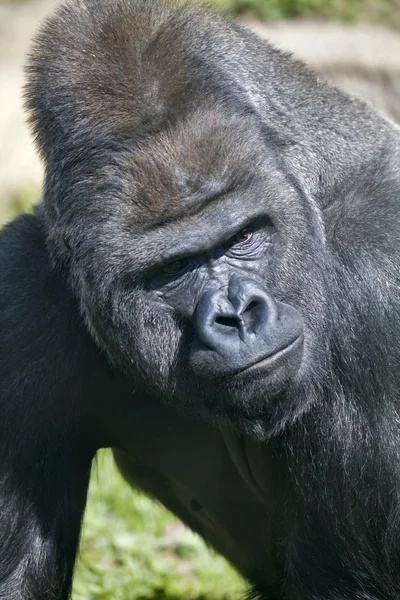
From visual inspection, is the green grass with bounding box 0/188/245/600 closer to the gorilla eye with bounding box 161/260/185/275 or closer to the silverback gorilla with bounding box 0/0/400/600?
the silverback gorilla with bounding box 0/0/400/600

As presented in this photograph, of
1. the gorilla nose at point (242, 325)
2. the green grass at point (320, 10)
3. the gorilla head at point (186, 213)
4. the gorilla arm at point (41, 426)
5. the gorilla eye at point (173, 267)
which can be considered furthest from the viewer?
the green grass at point (320, 10)

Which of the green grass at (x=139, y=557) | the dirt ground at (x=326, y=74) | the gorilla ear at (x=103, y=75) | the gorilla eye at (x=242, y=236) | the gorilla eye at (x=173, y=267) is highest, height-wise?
the gorilla ear at (x=103, y=75)

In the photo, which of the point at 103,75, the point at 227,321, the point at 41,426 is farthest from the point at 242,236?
the point at 41,426

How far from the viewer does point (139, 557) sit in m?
6.52

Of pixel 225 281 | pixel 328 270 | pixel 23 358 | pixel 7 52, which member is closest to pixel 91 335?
pixel 23 358

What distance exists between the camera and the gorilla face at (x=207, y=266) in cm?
426

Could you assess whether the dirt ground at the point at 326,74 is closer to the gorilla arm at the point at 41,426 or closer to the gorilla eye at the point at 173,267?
the gorilla arm at the point at 41,426

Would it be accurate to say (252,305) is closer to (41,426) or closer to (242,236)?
(242,236)

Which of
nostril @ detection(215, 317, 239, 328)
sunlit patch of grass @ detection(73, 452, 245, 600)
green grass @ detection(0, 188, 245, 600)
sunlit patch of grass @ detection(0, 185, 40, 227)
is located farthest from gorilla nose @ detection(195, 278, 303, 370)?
sunlit patch of grass @ detection(0, 185, 40, 227)

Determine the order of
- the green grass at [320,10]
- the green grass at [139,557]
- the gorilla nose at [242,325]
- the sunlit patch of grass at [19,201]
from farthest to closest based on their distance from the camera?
the green grass at [320,10] → the sunlit patch of grass at [19,201] → the green grass at [139,557] → the gorilla nose at [242,325]

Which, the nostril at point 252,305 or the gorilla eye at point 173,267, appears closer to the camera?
the nostril at point 252,305

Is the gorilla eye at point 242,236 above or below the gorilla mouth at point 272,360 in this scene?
above

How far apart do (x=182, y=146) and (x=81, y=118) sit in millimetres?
489

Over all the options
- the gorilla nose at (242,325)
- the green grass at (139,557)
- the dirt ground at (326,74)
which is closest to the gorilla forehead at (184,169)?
the gorilla nose at (242,325)
